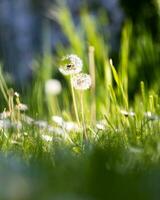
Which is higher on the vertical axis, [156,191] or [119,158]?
[119,158]

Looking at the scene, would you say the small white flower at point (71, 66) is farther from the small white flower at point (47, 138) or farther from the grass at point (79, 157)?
the small white flower at point (47, 138)

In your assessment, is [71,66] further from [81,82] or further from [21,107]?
[21,107]

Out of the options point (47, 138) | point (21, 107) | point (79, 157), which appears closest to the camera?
point (79, 157)

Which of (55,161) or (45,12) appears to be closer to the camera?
(55,161)

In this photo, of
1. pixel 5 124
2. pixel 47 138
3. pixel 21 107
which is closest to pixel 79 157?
pixel 47 138

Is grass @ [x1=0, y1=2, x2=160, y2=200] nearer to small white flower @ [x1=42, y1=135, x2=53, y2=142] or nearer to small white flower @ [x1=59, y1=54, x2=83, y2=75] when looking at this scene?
small white flower @ [x1=42, y1=135, x2=53, y2=142]

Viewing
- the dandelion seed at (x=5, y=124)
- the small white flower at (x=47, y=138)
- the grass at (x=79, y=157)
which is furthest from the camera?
the dandelion seed at (x=5, y=124)

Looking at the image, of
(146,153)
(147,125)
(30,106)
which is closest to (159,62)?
(30,106)

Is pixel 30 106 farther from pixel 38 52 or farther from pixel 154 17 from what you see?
pixel 38 52

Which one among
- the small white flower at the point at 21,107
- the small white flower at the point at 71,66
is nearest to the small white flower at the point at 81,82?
the small white flower at the point at 71,66
